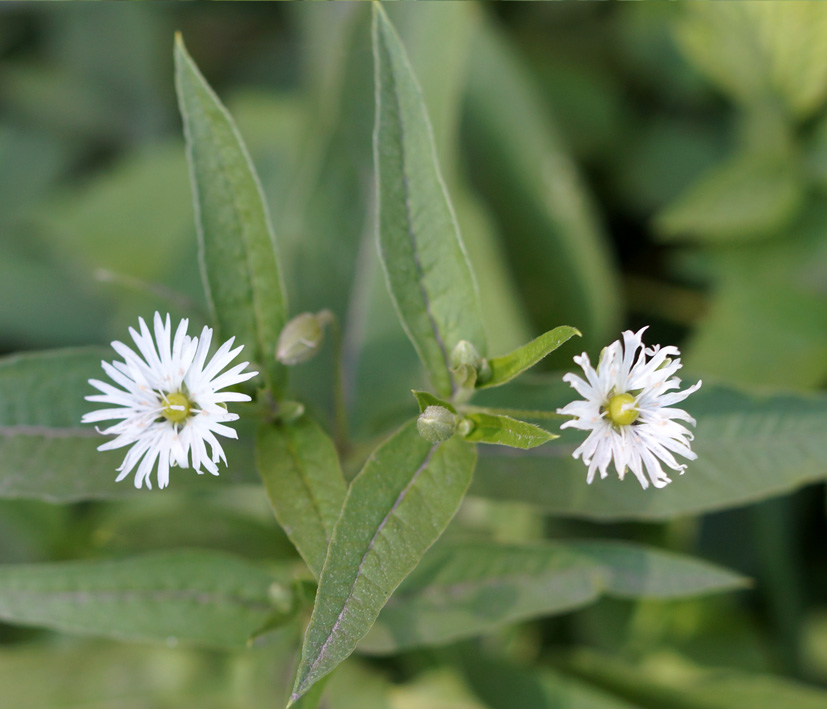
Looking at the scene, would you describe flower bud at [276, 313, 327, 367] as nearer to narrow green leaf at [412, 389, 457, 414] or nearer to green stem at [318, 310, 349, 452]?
green stem at [318, 310, 349, 452]

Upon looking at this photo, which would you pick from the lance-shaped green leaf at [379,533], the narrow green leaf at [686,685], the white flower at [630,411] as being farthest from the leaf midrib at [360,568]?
the narrow green leaf at [686,685]

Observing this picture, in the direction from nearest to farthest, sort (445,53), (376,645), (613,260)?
(376,645)
(445,53)
(613,260)

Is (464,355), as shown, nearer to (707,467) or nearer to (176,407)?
(176,407)

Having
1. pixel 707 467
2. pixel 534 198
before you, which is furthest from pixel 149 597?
pixel 534 198

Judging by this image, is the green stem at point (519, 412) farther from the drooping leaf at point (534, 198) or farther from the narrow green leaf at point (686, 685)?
the drooping leaf at point (534, 198)

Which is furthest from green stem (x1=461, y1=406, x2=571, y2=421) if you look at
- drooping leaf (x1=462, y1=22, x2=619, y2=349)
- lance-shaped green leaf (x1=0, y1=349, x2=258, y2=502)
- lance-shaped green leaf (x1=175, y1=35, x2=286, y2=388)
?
drooping leaf (x1=462, y1=22, x2=619, y2=349)

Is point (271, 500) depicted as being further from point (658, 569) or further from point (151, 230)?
point (151, 230)

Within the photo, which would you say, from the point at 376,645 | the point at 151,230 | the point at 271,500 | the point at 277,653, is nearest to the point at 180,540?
the point at 277,653
